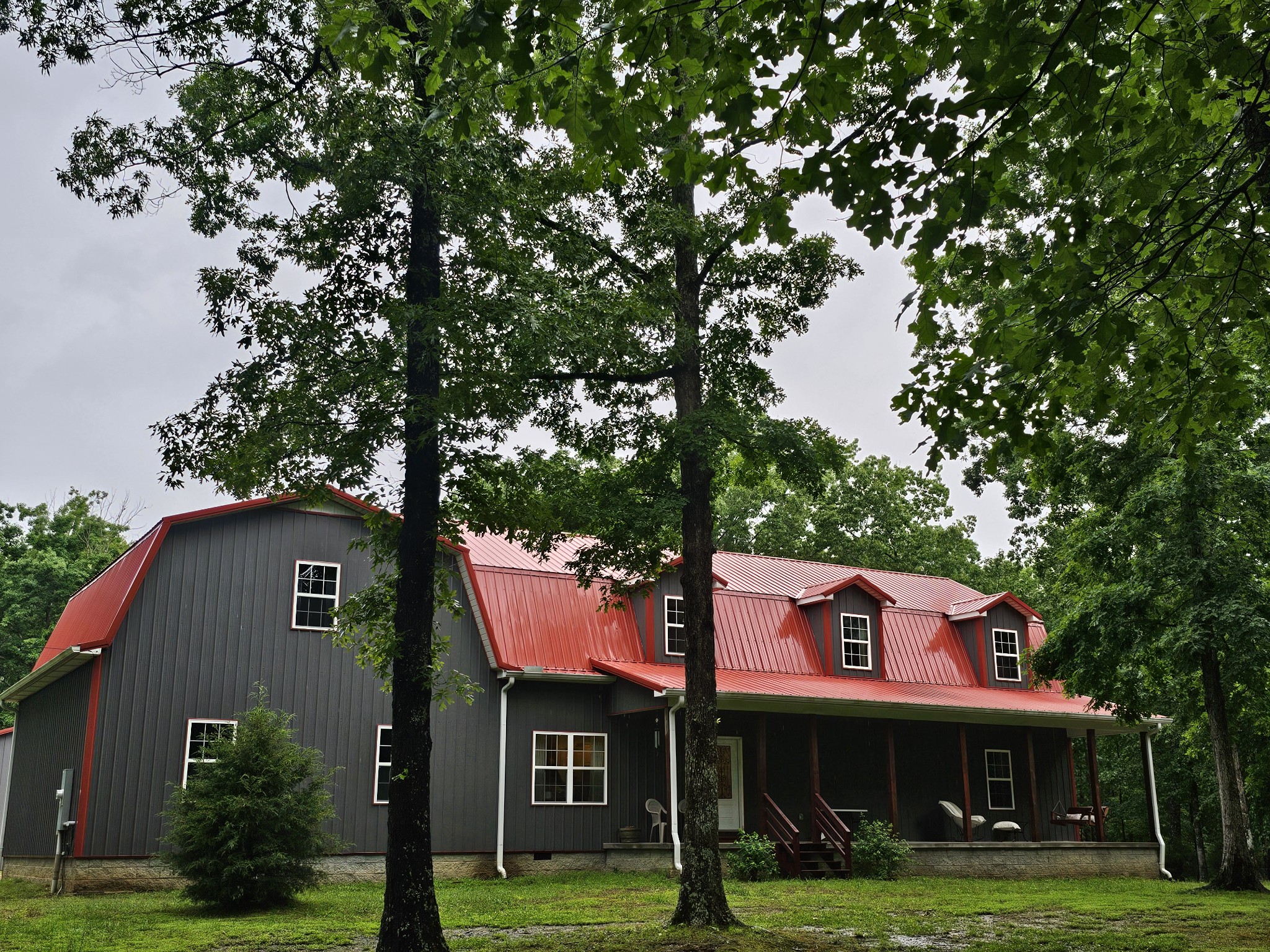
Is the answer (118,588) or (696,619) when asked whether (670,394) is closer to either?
(696,619)

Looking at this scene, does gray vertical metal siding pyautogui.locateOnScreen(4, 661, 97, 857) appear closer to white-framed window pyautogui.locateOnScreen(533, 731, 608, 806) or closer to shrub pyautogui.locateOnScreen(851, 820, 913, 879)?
white-framed window pyautogui.locateOnScreen(533, 731, 608, 806)

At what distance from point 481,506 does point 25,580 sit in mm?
30971

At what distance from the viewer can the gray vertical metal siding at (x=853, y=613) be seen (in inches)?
870

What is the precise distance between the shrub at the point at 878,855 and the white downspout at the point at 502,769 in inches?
229

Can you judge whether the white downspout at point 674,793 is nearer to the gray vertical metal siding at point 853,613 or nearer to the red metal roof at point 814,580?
the red metal roof at point 814,580

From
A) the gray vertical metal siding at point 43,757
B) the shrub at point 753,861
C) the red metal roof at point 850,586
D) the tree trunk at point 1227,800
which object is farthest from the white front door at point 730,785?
the gray vertical metal siding at point 43,757

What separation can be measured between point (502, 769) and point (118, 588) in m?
6.84

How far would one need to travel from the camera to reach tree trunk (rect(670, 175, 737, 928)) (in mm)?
10742

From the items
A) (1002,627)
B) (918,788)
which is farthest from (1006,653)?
(918,788)

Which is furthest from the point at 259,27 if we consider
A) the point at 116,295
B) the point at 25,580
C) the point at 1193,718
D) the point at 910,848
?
the point at 116,295

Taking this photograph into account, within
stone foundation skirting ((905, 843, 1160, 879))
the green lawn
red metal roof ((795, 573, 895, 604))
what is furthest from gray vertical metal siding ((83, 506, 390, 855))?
stone foundation skirting ((905, 843, 1160, 879))

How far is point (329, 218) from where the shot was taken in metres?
10.5

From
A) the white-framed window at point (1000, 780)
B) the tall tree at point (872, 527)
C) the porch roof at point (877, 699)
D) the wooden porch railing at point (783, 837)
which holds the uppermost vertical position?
the tall tree at point (872, 527)

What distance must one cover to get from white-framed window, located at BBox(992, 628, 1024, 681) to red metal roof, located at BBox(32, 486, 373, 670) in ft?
45.8
